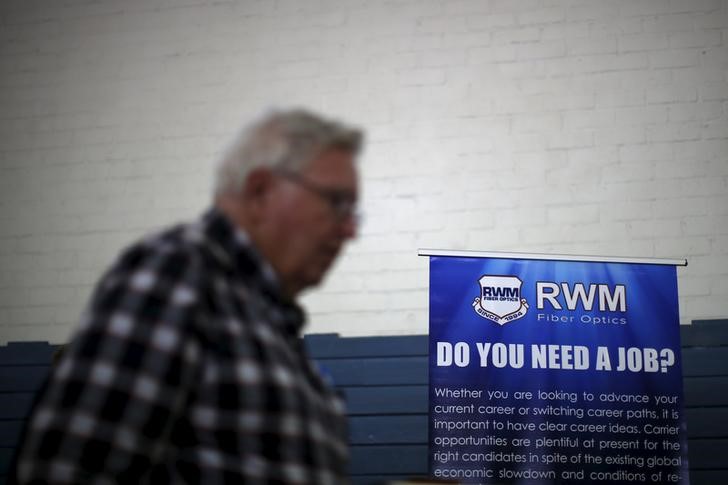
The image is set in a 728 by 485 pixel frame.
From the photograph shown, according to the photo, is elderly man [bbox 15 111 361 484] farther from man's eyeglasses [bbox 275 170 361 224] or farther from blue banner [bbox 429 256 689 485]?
blue banner [bbox 429 256 689 485]

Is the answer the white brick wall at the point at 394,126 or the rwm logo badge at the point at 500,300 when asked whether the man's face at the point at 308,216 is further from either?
the white brick wall at the point at 394,126

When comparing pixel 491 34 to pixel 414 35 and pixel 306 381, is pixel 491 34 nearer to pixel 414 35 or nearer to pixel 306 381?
pixel 414 35

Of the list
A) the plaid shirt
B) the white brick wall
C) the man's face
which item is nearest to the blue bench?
the white brick wall

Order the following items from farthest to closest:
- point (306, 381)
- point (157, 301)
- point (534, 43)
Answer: point (534, 43)
point (306, 381)
point (157, 301)

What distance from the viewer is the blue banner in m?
3.26

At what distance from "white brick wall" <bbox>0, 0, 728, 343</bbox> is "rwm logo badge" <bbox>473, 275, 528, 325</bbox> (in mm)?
412

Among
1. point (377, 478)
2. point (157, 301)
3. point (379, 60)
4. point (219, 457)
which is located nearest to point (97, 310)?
point (157, 301)

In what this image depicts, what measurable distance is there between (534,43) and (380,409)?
197cm

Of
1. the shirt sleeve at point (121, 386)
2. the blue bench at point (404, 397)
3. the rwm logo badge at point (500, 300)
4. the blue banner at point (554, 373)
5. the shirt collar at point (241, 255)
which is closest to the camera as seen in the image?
the shirt sleeve at point (121, 386)

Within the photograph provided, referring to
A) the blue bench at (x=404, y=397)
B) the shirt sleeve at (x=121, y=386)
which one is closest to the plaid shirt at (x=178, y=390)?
the shirt sleeve at (x=121, y=386)

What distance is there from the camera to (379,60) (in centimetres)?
404

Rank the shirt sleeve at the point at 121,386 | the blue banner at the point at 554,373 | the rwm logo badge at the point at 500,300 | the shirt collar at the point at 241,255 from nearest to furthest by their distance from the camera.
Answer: the shirt sleeve at the point at 121,386 < the shirt collar at the point at 241,255 < the blue banner at the point at 554,373 < the rwm logo badge at the point at 500,300

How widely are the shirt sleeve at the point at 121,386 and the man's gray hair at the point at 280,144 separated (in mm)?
234

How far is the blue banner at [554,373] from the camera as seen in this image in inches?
128
